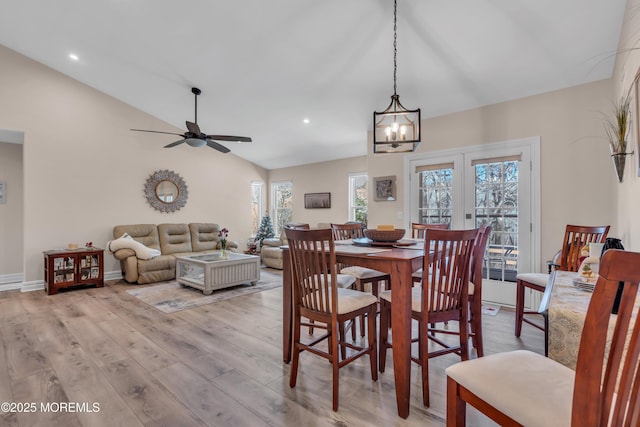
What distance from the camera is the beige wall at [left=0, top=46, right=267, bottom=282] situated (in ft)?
15.0

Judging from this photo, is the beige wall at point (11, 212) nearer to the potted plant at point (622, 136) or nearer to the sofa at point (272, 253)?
the sofa at point (272, 253)

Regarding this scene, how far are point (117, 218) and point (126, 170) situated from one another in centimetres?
91

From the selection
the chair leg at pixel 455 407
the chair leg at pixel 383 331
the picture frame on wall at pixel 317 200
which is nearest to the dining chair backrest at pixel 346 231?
the chair leg at pixel 383 331

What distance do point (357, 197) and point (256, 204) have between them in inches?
119

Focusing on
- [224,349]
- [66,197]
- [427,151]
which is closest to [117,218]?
[66,197]

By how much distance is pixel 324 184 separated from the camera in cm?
690

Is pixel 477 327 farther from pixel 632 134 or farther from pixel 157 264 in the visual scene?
pixel 157 264

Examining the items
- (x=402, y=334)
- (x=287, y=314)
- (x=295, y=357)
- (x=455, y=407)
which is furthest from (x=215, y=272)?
(x=455, y=407)

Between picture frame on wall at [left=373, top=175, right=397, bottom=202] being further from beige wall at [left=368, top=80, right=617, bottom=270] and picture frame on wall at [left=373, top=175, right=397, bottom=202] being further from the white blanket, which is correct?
the white blanket

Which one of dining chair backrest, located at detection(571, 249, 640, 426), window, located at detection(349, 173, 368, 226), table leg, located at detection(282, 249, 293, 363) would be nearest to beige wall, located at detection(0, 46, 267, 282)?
window, located at detection(349, 173, 368, 226)

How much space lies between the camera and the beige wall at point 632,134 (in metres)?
2.00

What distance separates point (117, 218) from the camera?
18.0 ft

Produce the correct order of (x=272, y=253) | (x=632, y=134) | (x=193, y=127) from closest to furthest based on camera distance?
(x=632, y=134)
(x=193, y=127)
(x=272, y=253)

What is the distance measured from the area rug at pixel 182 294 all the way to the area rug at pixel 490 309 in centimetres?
293
